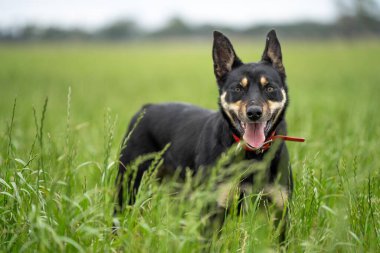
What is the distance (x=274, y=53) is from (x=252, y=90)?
543mm

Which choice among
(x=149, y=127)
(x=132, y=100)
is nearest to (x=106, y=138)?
(x=149, y=127)

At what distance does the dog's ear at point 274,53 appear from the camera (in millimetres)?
4055

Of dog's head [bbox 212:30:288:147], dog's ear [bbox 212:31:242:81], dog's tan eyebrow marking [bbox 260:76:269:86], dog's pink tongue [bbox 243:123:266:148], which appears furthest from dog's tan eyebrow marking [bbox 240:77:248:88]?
dog's pink tongue [bbox 243:123:266:148]

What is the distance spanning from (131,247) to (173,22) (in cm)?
12394

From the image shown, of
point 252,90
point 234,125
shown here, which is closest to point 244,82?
point 252,90

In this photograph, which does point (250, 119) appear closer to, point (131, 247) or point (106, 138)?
Answer: point (106, 138)

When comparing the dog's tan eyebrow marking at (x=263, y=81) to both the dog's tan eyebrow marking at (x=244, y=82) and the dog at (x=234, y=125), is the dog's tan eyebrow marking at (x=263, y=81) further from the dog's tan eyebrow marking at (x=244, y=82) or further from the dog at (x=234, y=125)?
the dog's tan eyebrow marking at (x=244, y=82)

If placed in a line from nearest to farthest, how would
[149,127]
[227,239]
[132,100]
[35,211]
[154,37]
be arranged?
[35,211], [227,239], [149,127], [132,100], [154,37]

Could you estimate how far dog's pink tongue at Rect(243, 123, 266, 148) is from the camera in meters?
3.60

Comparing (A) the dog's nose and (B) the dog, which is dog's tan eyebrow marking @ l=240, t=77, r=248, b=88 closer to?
(B) the dog

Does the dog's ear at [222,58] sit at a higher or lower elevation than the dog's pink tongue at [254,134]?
higher

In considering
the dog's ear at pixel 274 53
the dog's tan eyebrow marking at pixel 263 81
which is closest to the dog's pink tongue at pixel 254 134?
the dog's tan eyebrow marking at pixel 263 81

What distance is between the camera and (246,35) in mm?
72438

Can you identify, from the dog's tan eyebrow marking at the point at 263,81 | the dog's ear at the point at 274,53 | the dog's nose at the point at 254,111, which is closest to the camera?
the dog's nose at the point at 254,111
